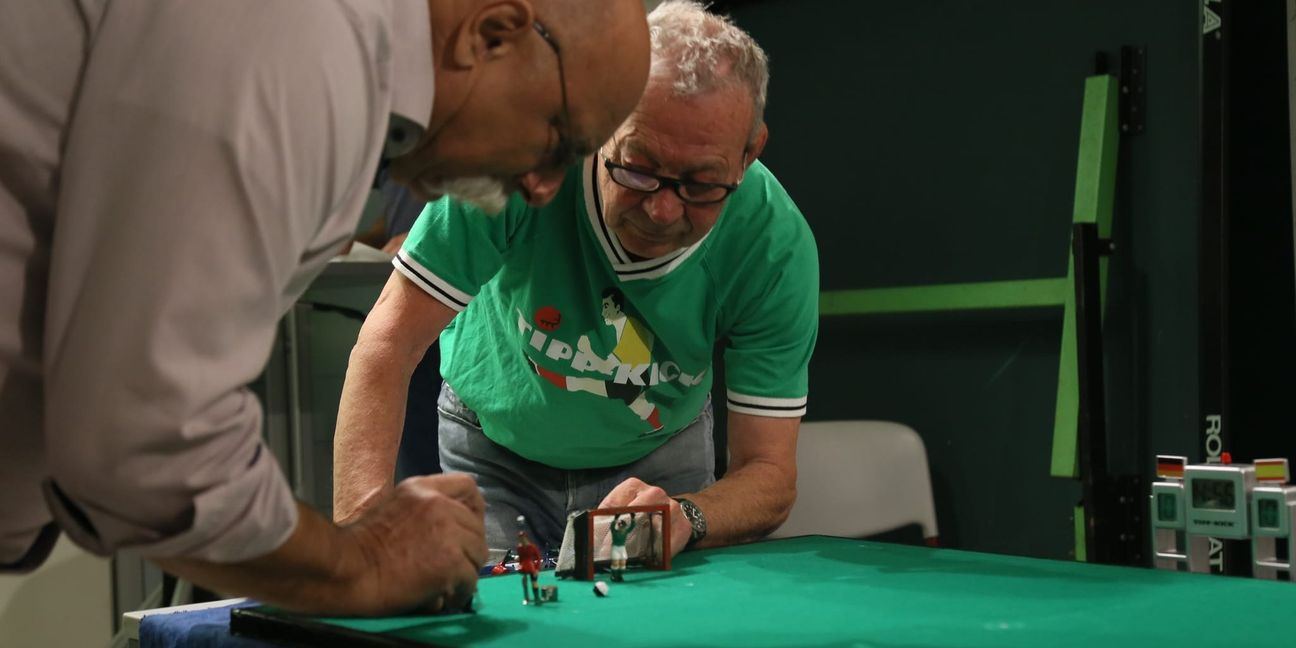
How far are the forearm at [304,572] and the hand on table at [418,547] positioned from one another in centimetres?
2

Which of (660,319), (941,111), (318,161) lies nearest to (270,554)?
(318,161)

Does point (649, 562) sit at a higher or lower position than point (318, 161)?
lower

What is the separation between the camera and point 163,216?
73cm

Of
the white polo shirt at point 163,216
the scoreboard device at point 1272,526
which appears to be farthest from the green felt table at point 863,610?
the white polo shirt at point 163,216

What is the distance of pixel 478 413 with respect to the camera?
200 centimetres

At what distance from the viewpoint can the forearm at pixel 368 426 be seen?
168cm

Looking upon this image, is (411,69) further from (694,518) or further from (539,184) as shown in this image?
(694,518)

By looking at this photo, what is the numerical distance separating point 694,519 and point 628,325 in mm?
344

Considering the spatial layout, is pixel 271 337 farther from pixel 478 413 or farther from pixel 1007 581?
pixel 478 413

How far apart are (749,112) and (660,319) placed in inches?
13.2

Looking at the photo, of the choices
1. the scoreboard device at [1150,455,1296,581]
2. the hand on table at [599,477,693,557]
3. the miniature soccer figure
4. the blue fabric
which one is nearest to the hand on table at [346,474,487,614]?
the blue fabric

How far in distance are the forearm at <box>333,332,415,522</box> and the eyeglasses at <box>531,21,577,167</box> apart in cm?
75

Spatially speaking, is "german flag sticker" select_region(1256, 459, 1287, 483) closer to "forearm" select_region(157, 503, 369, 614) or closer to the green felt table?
the green felt table

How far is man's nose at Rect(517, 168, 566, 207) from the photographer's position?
1070mm
